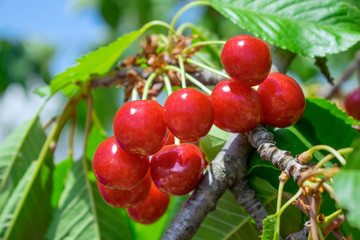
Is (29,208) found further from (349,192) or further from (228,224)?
(349,192)

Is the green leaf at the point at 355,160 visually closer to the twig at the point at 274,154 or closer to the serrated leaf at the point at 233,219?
the twig at the point at 274,154

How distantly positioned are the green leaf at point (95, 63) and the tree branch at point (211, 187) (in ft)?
1.34

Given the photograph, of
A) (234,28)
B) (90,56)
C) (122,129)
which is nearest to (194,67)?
(90,56)

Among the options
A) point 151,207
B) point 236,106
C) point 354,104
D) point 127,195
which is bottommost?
point 354,104

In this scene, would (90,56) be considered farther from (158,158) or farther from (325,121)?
(325,121)

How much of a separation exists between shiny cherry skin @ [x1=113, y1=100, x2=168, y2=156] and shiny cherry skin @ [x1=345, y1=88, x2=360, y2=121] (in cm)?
102

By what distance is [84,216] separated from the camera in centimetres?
123

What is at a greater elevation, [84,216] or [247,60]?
[247,60]

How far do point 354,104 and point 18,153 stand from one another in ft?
3.85

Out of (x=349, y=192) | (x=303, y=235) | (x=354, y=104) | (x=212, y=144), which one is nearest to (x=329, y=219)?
(x=303, y=235)

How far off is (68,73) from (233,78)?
534 millimetres

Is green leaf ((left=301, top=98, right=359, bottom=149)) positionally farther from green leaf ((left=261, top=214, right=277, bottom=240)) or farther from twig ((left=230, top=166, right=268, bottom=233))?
green leaf ((left=261, top=214, right=277, bottom=240))

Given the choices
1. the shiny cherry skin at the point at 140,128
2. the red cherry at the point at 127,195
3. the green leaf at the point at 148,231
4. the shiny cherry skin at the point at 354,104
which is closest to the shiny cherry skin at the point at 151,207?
the red cherry at the point at 127,195

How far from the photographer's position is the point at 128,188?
2.67 ft
